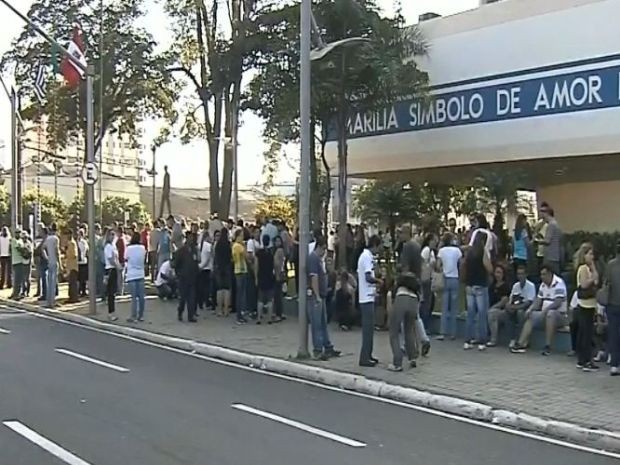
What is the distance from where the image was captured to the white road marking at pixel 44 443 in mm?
8500

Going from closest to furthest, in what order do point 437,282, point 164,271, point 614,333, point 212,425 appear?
point 212,425 < point 614,333 < point 437,282 < point 164,271

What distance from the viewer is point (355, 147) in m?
27.6

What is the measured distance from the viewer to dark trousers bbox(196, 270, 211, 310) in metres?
22.4

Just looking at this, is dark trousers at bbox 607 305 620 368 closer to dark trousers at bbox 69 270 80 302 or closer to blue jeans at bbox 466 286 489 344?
blue jeans at bbox 466 286 489 344

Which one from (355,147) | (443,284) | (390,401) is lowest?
(390,401)

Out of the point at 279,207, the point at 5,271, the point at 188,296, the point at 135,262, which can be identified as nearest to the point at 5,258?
the point at 5,271

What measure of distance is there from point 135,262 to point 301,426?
1078 cm

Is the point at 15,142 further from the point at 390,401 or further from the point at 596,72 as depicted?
the point at 390,401

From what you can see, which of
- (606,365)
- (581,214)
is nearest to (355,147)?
(581,214)

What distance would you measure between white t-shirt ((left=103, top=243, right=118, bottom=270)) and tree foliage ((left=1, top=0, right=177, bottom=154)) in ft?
29.9

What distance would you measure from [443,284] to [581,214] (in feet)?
39.6

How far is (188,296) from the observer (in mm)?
20797

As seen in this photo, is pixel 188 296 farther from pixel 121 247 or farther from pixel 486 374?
pixel 486 374

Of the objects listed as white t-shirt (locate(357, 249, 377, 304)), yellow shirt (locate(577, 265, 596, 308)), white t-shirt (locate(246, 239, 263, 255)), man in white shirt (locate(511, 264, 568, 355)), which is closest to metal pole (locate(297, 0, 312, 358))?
white t-shirt (locate(357, 249, 377, 304))
